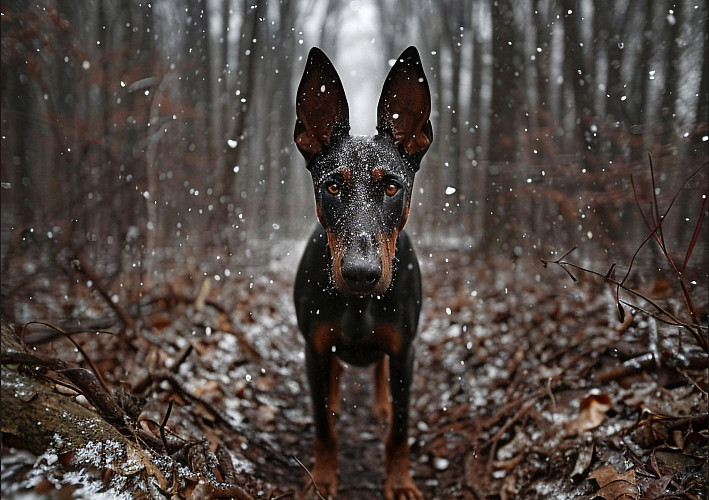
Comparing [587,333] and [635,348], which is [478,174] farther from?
[635,348]

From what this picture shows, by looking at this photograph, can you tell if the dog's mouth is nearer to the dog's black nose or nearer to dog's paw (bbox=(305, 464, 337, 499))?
the dog's black nose

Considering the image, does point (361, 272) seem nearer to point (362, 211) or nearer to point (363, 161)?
point (362, 211)

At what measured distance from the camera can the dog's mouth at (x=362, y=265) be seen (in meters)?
1.65

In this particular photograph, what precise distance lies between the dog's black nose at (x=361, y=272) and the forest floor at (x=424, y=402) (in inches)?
34.2

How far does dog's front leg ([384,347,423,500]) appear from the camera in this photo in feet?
8.43

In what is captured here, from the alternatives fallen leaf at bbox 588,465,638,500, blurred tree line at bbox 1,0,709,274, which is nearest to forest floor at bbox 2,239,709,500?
fallen leaf at bbox 588,465,638,500

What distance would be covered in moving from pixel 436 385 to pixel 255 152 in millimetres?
3363

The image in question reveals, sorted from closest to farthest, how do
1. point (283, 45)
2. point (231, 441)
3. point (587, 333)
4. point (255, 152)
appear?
point (231, 441)
point (283, 45)
point (587, 333)
point (255, 152)

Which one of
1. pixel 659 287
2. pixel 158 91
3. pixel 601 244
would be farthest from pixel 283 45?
pixel 659 287

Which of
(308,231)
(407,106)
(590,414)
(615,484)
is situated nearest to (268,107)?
(308,231)

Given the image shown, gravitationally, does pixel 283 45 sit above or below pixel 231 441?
above

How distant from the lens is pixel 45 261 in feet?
10.1

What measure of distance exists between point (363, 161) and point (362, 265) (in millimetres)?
431

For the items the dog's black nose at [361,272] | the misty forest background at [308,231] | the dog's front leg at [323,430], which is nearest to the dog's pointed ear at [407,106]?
the misty forest background at [308,231]
